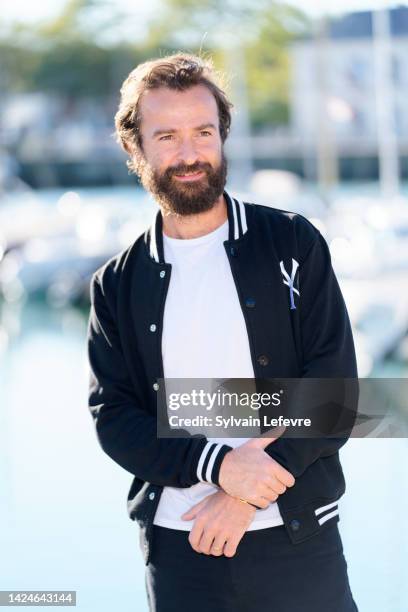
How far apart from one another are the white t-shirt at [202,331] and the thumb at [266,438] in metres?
0.08

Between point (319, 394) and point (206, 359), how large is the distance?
0.21 m

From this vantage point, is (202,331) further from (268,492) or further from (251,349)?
(268,492)

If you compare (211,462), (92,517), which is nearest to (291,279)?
(211,462)

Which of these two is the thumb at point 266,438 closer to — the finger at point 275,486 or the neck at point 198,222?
the finger at point 275,486

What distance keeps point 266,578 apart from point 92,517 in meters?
2.71

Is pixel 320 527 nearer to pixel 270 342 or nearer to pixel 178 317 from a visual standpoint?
pixel 270 342

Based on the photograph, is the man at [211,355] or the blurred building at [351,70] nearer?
the man at [211,355]

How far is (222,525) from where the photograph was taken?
5.57ft

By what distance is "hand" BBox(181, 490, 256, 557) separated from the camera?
66.8 inches

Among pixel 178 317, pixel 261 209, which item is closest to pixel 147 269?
pixel 178 317

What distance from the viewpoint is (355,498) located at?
4316 mm

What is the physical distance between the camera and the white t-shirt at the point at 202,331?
1.78 meters

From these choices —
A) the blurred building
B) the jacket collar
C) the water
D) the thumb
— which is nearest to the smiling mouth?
the jacket collar

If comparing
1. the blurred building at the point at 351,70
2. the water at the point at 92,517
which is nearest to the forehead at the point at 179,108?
the water at the point at 92,517
